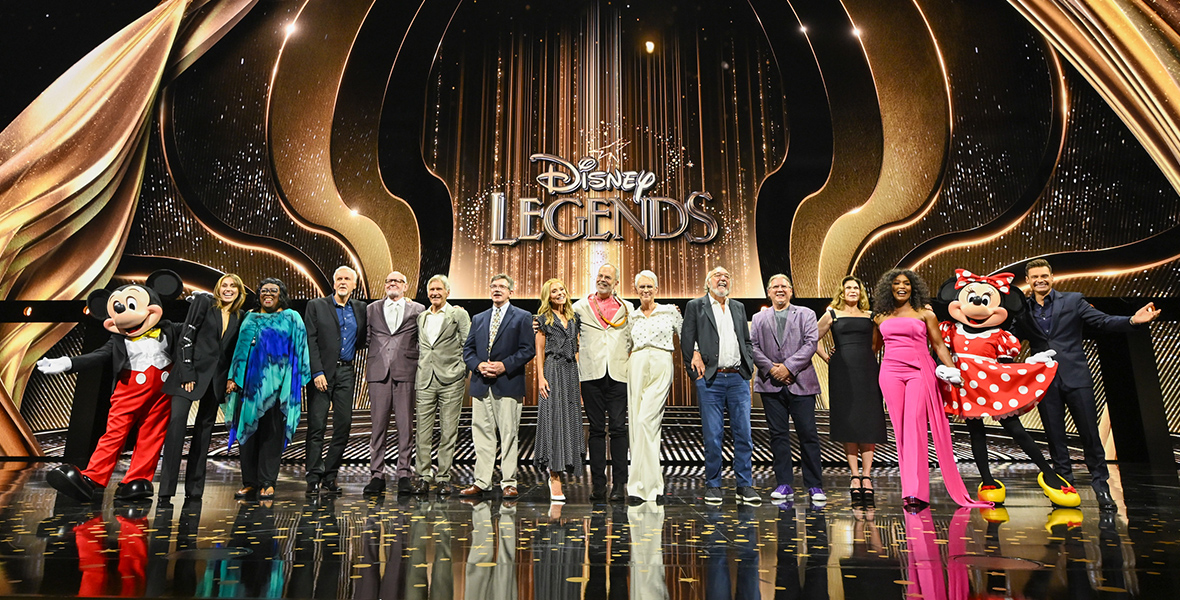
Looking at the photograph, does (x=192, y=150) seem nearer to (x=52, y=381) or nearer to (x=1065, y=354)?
(x=52, y=381)

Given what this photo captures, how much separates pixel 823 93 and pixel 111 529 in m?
7.14

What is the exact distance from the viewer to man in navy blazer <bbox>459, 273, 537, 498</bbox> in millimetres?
4035

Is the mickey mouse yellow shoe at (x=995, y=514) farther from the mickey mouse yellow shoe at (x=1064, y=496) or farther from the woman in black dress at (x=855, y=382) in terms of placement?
the woman in black dress at (x=855, y=382)

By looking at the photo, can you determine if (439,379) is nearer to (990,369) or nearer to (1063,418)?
(990,369)

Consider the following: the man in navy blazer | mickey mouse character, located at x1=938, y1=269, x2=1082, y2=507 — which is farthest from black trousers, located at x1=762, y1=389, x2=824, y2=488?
the man in navy blazer

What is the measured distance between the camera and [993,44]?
6957 millimetres

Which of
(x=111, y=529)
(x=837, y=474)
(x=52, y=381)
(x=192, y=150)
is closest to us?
(x=111, y=529)

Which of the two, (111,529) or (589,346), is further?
(589,346)

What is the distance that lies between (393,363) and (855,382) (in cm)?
267

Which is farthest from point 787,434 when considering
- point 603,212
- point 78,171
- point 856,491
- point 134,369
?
point 78,171

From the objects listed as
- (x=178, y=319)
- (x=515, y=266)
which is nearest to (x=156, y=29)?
(x=178, y=319)

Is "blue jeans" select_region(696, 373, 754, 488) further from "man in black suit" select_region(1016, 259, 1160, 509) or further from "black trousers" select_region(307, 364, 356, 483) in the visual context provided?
"black trousers" select_region(307, 364, 356, 483)

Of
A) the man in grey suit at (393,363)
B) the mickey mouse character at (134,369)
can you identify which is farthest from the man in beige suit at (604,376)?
the mickey mouse character at (134,369)

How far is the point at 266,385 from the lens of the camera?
3.98 m
